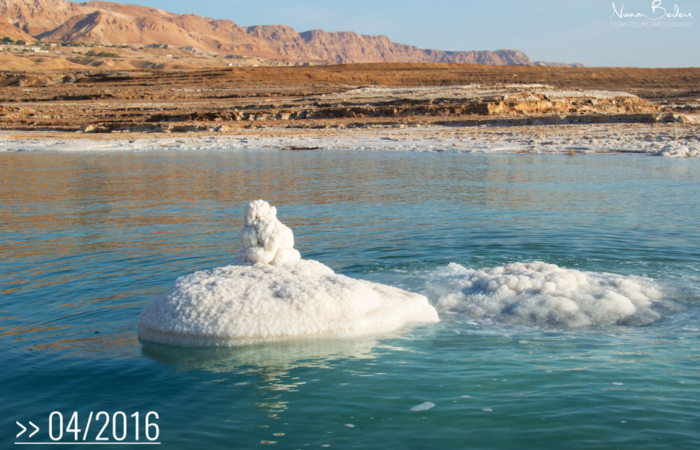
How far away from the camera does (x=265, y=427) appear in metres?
4.58

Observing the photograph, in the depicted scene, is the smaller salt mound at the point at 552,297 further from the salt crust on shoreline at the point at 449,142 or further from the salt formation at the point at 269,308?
the salt crust on shoreline at the point at 449,142

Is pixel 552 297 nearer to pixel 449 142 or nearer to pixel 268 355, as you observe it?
pixel 268 355

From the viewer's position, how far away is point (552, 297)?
6.91 metres

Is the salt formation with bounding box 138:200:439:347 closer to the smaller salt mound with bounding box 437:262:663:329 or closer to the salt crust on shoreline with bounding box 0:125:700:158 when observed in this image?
the smaller salt mound with bounding box 437:262:663:329

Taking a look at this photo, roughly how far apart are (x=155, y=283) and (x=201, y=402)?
151 inches

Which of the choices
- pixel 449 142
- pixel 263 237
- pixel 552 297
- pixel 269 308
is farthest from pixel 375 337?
pixel 449 142

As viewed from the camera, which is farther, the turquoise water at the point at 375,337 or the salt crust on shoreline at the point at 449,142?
the salt crust on shoreline at the point at 449,142

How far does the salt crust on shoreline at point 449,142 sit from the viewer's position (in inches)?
1017

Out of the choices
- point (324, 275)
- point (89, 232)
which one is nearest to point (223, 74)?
point (89, 232)

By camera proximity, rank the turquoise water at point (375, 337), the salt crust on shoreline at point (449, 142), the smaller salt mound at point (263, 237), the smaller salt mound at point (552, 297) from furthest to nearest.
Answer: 1. the salt crust on shoreline at point (449, 142)
2. the smaller salt mound at point (263, 237)
3. the smaller salt mound at point (552, 297)
4. the turquoise water at point (375, 337)

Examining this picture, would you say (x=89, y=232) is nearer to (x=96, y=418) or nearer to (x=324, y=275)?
(x=324, y=275)

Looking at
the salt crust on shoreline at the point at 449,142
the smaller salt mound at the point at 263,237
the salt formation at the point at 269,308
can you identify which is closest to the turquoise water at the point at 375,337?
the salt formation at the point at 269,308

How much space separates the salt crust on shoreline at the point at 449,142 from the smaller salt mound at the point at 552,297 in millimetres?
17848

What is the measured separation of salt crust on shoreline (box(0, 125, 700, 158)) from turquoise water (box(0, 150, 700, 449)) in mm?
9223
